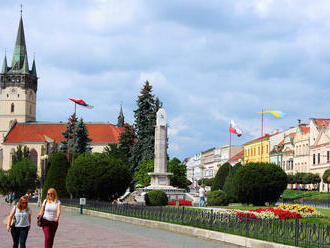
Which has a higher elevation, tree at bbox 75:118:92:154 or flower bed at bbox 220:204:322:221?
tree at bbox 75:118:92:154

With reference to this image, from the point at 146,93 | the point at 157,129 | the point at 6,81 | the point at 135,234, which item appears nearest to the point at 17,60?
the point at 6,81

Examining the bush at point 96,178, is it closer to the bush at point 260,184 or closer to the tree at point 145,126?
the bush at point 260,184

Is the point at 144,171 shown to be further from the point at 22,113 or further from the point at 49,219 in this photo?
the point at 22,113

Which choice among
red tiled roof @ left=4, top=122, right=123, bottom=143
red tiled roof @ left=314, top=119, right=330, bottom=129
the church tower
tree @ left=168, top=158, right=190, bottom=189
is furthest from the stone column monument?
the church tower

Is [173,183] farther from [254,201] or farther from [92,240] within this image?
[92,240]

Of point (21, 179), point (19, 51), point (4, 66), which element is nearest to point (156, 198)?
point (21, 179)

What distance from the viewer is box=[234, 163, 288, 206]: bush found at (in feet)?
99.5

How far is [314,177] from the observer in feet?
218

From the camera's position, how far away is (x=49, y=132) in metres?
120

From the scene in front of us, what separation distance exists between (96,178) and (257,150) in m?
76.2

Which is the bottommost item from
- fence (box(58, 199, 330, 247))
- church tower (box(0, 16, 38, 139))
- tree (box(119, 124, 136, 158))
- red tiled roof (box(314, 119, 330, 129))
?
fence (box(58, 199, 330, 247))

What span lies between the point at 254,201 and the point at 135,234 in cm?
1509

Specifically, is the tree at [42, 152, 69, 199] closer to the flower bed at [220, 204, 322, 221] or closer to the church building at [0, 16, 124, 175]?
the flower bed at [220, 204, 322, 221]

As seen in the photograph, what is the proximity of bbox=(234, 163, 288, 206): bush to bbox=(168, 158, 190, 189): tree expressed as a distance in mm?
22030
